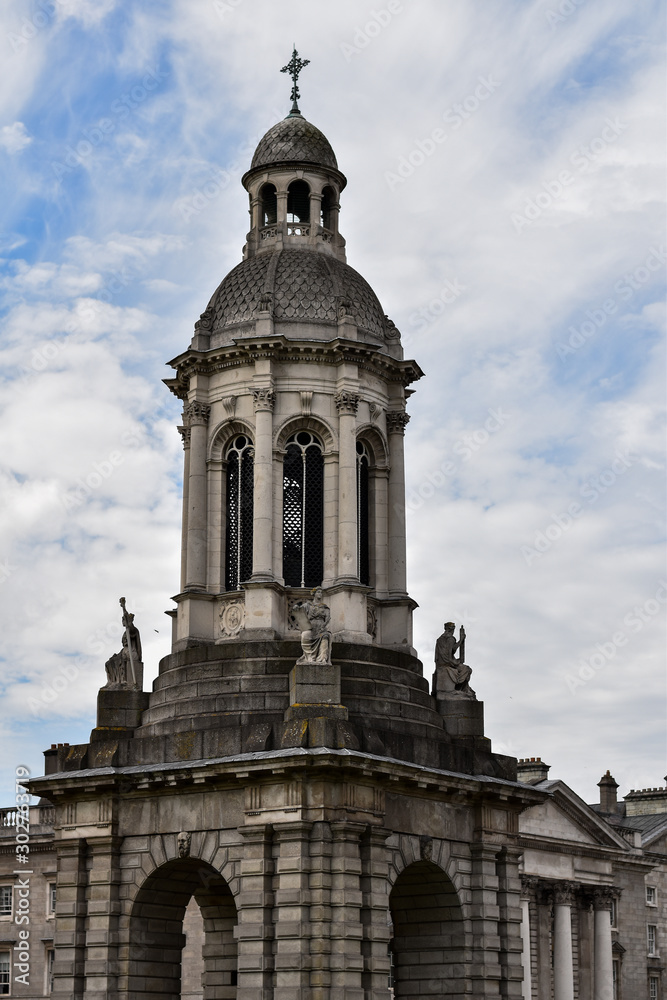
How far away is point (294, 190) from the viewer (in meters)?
43.1

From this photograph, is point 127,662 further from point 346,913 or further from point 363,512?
point 346,913

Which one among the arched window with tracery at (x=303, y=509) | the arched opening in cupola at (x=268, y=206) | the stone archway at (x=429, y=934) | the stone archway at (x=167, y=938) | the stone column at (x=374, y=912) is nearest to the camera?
the stone column at (x=374, y=912)

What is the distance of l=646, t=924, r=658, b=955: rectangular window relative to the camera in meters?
88.0

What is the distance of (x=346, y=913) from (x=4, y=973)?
130ft

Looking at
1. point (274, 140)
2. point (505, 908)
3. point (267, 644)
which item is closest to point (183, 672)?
point (267, 644)

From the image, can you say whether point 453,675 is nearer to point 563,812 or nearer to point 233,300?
point 233,300

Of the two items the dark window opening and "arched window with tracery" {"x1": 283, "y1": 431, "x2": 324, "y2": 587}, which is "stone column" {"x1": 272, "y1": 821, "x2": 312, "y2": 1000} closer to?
"arched window with tracery" {"x1": 283, "y1": 431, "x2": 324, "y2": 587}

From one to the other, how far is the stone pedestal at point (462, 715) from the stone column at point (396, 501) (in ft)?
10.5

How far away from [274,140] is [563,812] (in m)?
46.2

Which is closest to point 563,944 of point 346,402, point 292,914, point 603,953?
point 603,953

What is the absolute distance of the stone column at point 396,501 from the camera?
4044 cm

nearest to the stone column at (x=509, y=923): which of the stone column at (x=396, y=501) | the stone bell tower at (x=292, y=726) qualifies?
the stone bell tower at (x=292, y=726)

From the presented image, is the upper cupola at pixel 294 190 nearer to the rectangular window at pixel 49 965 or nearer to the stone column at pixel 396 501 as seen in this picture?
the stone column at pixel 396 501

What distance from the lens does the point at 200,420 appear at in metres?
40.7
